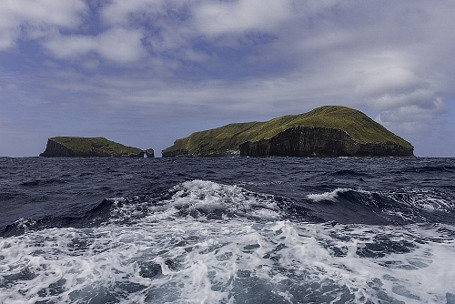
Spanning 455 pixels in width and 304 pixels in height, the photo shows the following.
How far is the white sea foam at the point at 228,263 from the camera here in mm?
8219

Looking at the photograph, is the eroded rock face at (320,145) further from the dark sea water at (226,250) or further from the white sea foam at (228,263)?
the white sea foam at (228,263)

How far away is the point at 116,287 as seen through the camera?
863 cm

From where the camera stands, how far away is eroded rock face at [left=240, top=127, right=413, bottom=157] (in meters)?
176

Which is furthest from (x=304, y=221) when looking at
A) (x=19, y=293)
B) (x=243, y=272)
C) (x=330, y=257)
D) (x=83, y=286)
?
(x=19, y=293)

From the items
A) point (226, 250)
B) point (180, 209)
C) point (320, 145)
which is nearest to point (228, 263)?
point (226, 250)

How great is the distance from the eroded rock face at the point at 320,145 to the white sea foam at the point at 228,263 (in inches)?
6659

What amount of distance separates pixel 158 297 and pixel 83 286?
2.15 meters

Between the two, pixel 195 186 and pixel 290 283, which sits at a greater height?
pixel 195 186

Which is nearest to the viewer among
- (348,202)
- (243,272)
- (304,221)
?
(243,272)

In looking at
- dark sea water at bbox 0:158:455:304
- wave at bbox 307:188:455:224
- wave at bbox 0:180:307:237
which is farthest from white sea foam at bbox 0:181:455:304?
wave at bbox 307:188:455:224

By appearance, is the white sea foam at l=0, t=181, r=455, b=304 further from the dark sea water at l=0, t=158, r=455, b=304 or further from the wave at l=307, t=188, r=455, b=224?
the wave at l=307, t=188, r=455, b=224

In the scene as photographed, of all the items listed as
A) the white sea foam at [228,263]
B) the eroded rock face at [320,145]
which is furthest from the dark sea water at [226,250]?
the eroded rock face at [320,145]

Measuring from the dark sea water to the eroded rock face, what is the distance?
537 ft

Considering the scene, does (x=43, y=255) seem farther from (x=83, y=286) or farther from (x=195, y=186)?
(x=195, y=186)
